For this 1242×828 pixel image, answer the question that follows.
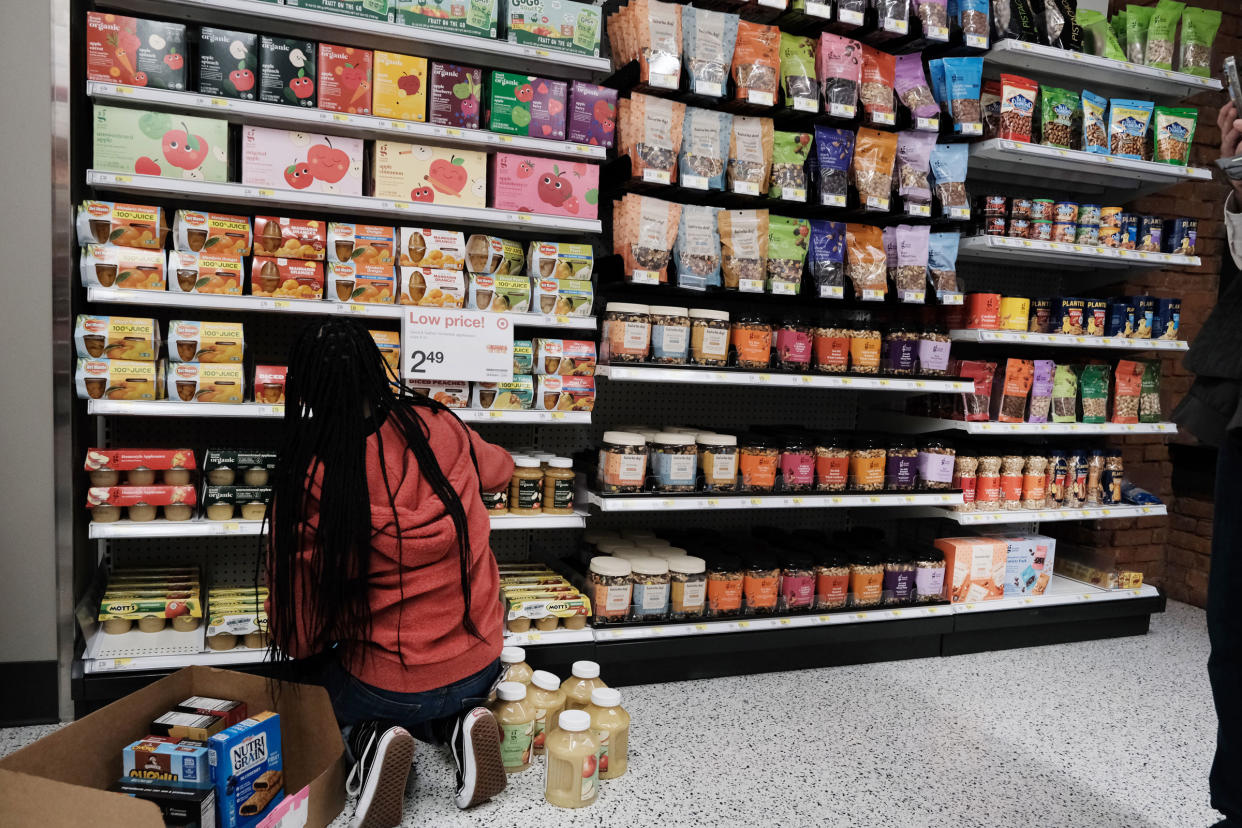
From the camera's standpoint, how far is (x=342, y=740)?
206cm

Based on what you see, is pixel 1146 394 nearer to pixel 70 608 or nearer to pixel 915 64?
pixel 915 64

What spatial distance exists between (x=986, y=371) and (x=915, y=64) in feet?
4.61

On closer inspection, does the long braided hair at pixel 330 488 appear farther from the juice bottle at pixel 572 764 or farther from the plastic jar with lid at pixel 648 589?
the plastic jar with lid at pixel 648 589

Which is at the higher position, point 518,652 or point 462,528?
point 462,528

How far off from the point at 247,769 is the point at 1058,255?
401 cm

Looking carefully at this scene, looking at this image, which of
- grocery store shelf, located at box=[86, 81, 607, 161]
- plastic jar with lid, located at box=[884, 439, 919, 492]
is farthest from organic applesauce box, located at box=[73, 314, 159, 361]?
plastic jar with lid, located at box=[884, 439, 919, 492]

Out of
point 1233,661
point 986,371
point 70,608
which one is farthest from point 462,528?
point 986,371

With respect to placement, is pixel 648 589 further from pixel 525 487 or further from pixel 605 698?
pixel 605 698

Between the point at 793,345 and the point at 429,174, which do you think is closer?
the point at 429,174

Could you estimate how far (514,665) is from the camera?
8.48 feet

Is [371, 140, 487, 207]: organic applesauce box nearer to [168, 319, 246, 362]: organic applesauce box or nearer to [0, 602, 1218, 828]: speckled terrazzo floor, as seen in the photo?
[168, 319, 246, 362]: organic applesauce box

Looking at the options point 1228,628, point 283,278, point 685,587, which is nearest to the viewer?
point 1228,628

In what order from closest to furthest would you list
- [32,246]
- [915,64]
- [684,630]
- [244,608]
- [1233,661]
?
[1233,661] < [32,246] < [244,608] < [684,630] < [915,64]

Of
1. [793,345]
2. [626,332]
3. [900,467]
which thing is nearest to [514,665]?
[626,332]
